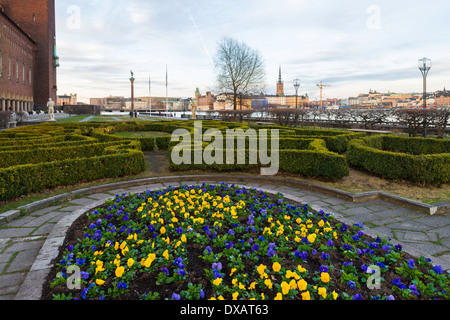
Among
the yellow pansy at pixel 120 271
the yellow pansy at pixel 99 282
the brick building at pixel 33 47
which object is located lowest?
the yellow pansy at pixel 99 282

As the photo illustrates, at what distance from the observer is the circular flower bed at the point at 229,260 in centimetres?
263

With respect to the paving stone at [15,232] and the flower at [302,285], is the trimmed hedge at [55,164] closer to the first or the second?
the paving stone at [15,232]

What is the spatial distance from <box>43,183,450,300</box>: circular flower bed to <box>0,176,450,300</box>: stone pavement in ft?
1.11

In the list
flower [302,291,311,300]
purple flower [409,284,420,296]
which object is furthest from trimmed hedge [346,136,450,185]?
flower [302,291,311,300]

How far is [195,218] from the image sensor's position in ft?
13.8

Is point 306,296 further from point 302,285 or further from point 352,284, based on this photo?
point 352,284

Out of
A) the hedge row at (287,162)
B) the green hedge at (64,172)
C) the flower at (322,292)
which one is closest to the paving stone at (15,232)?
the green hedge at (64,172)

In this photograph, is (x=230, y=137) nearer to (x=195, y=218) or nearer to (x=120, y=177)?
(x=120, y=177)

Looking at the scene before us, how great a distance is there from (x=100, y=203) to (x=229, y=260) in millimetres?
3185

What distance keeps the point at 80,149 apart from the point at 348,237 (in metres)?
7.74

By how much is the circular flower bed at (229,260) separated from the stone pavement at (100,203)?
34 centimetres

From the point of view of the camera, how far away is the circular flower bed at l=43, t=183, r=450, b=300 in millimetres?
2629

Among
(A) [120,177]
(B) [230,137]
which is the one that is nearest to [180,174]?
(A) [120,177]

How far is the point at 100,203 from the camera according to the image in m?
5.26
